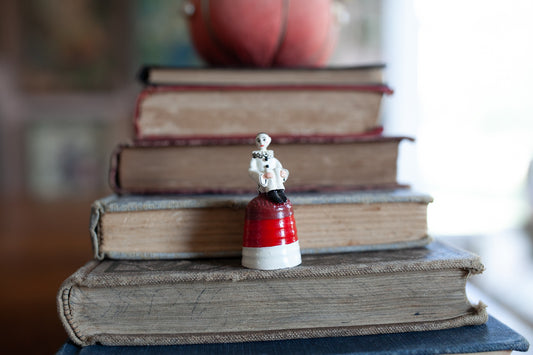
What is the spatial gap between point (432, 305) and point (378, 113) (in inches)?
12.3

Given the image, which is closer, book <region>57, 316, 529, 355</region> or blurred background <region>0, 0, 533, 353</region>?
book <region>57, 316, 529, 355</region>

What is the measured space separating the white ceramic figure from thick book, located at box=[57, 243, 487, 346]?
9 cm

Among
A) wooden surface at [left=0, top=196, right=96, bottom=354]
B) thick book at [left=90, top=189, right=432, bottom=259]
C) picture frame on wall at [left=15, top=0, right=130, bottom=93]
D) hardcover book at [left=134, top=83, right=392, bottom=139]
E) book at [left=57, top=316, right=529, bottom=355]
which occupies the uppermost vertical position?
picture frame on wall at [left=15, top=0, right=130, bottom=93]

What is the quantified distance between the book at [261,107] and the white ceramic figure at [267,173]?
0.17 m

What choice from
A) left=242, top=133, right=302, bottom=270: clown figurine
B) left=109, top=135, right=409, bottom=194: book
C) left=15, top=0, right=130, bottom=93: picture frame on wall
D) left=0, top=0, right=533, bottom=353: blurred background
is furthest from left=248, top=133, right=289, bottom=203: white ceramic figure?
left=15, top=0, right=130, bottom=93: picture frame on wall

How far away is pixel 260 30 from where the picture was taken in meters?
0.71

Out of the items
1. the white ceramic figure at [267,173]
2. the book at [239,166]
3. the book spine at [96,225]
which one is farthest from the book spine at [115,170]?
the white ceramic figure at [267,173]

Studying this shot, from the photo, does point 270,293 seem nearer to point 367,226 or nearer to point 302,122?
point 367,226

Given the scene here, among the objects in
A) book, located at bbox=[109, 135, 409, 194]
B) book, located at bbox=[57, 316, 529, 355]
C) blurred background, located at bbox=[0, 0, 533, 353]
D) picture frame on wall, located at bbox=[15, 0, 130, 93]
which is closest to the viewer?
book, located at bbox=[57, 316, 529, 355]

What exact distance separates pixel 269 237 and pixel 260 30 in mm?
387

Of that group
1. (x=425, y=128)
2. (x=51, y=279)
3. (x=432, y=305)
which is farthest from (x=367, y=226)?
(x=425, y=128)

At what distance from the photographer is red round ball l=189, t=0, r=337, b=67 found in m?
0.71

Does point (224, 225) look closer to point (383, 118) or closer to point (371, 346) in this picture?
point (371, 346)

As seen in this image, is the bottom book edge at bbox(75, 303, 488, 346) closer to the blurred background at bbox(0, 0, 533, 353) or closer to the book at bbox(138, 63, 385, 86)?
the blurred background at bbox(0, 0, 533, 353)
